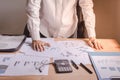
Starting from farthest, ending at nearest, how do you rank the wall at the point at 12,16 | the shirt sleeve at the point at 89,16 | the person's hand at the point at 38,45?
1. the wall at the point at 12,16
2. the shirt sleeve at the point at 89,16
3. the person's hand at the point at 38,45

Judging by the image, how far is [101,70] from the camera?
931 mm

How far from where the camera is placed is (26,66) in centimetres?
96

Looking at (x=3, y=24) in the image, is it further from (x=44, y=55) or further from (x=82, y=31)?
(x=44, y=55)

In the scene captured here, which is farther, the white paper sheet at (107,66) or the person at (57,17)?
the person at (57,17)

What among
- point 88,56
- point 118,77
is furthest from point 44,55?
point 118,77

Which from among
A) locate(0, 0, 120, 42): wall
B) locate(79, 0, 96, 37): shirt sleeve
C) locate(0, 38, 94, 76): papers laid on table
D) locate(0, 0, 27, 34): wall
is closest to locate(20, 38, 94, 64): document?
locate(0, 38, 94, 76): papers laid on table

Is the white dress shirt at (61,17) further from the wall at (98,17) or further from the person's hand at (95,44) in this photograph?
the wall at (98,17)

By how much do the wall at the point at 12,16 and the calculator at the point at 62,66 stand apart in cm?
124

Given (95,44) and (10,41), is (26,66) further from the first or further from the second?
(95,44)

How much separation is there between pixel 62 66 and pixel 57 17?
→ 0.62 m

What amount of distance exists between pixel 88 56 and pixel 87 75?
0.22 m

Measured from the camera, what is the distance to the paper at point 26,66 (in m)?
0.90

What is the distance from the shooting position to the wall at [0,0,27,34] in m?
2.07

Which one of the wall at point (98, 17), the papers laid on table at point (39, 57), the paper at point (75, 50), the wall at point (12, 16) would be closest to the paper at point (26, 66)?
the papers laid on table at point (39, 57)
